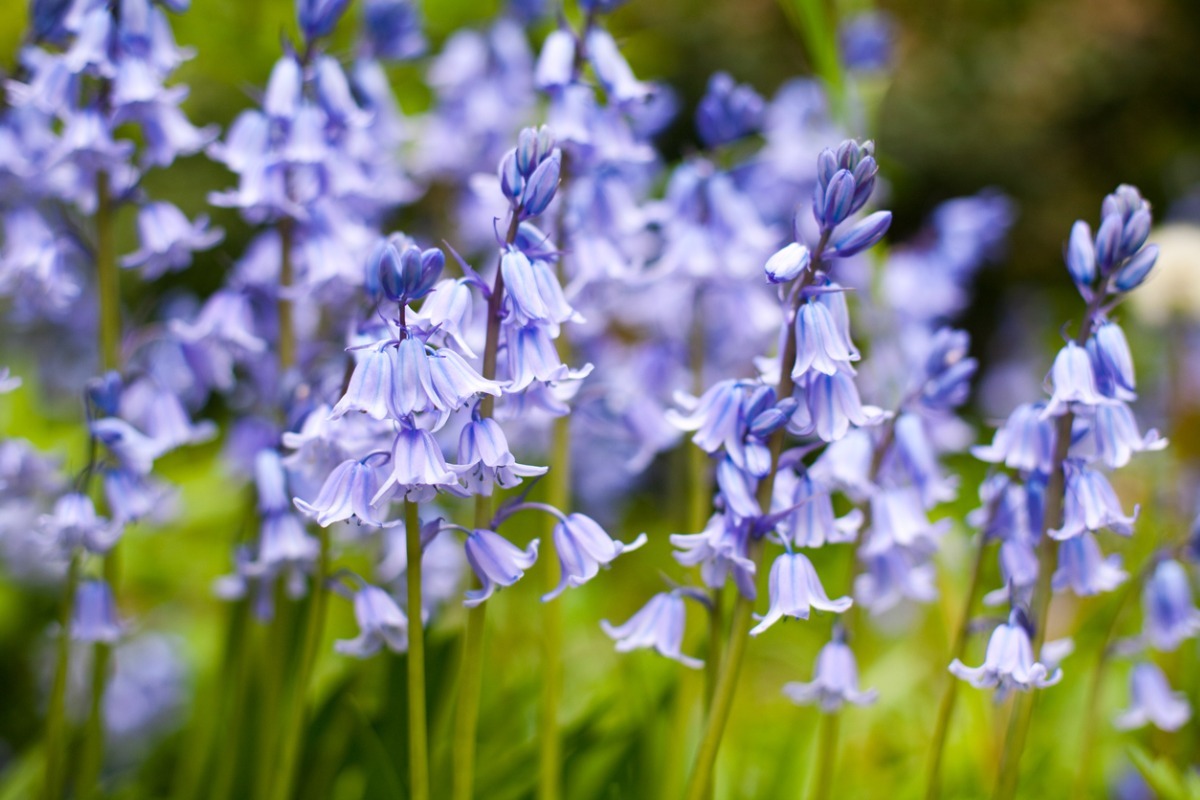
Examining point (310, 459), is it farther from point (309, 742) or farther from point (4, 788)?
point (4, 788)

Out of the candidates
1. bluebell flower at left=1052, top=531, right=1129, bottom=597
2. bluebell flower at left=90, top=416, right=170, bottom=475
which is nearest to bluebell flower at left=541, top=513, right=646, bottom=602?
bluebell flower at left=1052, top=531, right=1129, bottom=597

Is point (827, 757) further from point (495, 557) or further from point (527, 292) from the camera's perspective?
point (527, 292)

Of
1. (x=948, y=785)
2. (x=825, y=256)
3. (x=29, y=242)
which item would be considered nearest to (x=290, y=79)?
(x=29, y=242)

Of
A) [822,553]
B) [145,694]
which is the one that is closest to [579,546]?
[145,694]

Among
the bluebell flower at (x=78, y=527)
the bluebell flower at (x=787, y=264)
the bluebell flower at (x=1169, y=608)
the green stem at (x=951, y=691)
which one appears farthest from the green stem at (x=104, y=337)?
the bluebell flower at (x=1169, y=608)

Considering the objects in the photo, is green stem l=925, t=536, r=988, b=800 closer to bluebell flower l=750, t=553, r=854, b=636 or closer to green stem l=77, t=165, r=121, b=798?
bluebell flower l=750, t=553, r=854, b=636

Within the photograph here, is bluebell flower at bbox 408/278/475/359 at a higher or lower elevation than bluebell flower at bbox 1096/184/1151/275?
lower
